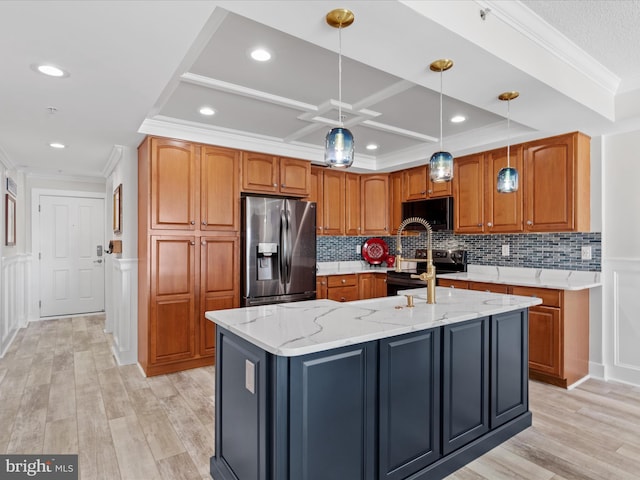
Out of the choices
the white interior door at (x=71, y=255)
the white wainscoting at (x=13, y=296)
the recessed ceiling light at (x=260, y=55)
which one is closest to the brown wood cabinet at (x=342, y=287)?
the recessed ceiling light at (x=260, y=55)

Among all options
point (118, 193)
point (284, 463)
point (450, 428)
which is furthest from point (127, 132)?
point (450, 428)

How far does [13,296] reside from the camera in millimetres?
5000

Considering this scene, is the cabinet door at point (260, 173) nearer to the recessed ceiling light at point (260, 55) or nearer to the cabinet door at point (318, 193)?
the cabinet door at point (318, 193)

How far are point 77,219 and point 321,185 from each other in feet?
14.1

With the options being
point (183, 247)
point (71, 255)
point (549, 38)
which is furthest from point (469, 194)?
point (71, 255)

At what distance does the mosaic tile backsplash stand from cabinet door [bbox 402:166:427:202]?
1.84ft

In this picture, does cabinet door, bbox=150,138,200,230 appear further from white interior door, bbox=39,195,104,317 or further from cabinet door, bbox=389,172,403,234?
white interior door, bbox=39,195,104,317

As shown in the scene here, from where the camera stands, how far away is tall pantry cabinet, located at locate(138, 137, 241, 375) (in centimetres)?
355

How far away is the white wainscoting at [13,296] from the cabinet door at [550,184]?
567 cm

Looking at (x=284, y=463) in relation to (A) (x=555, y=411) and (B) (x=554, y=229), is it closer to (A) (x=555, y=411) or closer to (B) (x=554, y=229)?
(A) (x=555, y=411)

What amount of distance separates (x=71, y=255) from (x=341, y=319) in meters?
6.11

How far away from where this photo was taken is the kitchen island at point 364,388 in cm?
151

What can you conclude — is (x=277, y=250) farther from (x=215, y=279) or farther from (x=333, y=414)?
(x=333, y=414)

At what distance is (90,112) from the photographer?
287cm
